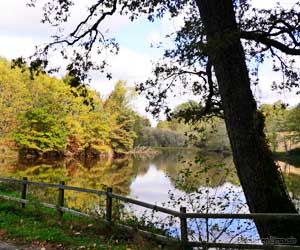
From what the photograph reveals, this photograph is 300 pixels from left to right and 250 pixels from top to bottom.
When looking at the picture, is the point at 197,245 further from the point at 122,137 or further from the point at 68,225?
the point at 122,137

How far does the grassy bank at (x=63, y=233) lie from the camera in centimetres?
766

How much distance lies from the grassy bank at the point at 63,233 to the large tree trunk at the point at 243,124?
2521 millimetres

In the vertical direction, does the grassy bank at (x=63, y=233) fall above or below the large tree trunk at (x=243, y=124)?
below

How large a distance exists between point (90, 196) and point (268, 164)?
13764mm

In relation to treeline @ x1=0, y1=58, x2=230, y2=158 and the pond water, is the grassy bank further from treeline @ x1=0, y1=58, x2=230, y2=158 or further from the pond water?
treeline @ x1=0, y1=58, x2=230, y2=158

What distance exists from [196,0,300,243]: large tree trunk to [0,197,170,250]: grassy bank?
8.27 ft

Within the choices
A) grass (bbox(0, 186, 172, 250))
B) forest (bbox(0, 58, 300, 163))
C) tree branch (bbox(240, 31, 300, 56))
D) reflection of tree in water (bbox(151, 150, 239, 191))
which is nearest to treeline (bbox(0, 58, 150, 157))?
forest (bbox(0, 58, 300, 163))

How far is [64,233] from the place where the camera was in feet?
28.2

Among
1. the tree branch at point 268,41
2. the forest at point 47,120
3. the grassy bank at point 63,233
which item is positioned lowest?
the grassy bank at point 63,233

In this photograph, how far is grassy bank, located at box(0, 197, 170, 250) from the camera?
7664 millimetres

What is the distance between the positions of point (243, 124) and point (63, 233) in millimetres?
5000

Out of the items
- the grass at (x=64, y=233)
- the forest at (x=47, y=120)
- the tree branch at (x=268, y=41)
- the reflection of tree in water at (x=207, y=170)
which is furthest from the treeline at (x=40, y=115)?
the tree branch at (x=268, y=41)

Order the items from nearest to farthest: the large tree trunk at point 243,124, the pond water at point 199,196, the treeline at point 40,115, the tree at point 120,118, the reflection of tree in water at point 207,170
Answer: the large tree trunk at point 243,124, the pond water at point 199,196, the reflection of tree in water at point 207,170, the treeline at point 40,115, the tree at point 120,118

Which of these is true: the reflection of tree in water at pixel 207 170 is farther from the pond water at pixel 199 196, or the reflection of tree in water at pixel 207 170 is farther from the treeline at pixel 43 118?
the treeline at pixel 43 118
